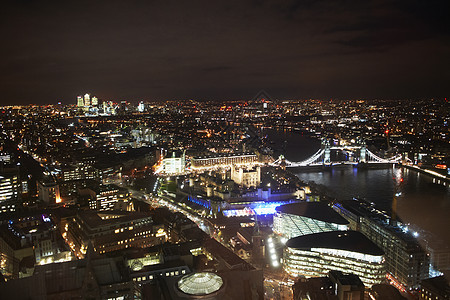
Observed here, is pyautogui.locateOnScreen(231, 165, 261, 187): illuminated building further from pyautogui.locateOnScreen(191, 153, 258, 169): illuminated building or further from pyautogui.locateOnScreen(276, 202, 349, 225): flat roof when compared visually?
pyautogui.locateOnScreen(276, 202, 349, 225): flat roof

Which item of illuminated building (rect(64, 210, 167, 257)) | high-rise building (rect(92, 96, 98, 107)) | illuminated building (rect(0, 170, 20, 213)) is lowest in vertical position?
illuminated building (rect(64, 210, 167, 257))

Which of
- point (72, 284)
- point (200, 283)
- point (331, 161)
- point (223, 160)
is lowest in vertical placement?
point (331, 161)

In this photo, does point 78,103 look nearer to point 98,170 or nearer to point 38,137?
point 38,137

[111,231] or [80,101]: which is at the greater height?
[80,101]

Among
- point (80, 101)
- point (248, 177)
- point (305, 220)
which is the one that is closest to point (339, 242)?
point (305, 220)

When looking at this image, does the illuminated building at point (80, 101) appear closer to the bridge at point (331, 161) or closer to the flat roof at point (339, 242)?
the bridge at point (331, 161)

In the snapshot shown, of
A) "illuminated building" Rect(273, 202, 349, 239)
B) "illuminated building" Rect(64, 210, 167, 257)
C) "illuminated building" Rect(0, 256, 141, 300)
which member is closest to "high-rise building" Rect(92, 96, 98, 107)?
"illuminated building" Rect(64, 210, 167, 257)

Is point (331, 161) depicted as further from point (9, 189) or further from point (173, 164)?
point (9, 189)
